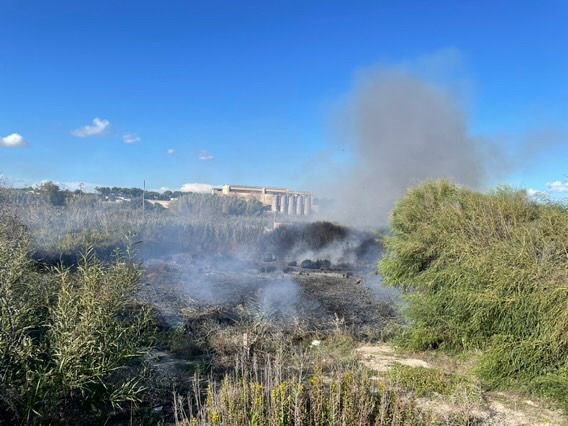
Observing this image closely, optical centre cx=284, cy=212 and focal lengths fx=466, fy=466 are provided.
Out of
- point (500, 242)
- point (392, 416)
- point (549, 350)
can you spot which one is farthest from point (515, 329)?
point (392, 416)

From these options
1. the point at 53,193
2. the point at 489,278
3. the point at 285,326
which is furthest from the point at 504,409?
the point at 53,193

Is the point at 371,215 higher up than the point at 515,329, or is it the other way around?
the point at 371,215

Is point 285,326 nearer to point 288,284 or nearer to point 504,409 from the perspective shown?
point 504,409

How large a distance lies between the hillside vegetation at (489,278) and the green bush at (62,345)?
13.7 ft

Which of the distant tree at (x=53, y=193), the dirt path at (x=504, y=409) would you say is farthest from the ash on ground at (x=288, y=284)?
the distant tree at (x=53, y=193)

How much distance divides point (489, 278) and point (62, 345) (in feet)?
15.7

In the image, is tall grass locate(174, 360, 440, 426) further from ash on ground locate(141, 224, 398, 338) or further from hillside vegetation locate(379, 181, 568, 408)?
ash on ground locate(141, 224, 398, 338)

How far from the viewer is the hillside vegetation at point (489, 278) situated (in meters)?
5.18

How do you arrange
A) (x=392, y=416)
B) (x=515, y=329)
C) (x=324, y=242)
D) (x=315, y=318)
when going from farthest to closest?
(x=324, y=242) → (x=315, y=318) → (x=515, y=329) → (x=392, y=416)

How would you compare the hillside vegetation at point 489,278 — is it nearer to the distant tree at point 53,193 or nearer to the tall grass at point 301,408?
the tall grass at point 301,408

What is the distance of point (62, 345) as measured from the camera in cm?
348

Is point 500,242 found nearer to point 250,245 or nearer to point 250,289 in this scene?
point 250,289

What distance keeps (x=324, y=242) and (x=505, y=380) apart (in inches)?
610

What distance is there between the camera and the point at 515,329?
Answer: 18.1ft
